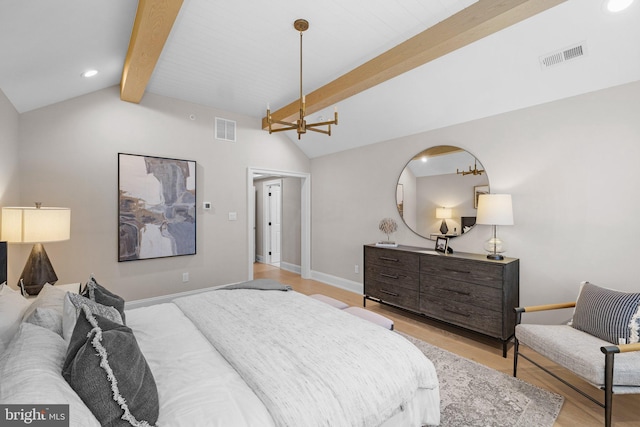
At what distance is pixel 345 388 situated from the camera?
1280 millimetres

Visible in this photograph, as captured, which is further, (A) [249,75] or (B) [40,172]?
(A) [249,75]

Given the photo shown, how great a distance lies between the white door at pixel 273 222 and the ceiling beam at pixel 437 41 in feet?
13.0

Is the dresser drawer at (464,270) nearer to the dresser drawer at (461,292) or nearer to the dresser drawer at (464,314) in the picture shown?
the dresser drawer at (461,292)

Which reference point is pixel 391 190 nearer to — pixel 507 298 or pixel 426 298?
pixel 426 298

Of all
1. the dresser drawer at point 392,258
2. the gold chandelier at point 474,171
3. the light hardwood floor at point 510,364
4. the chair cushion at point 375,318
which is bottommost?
the light hardwood floor at point 510,364

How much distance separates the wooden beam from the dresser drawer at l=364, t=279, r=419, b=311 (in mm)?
3510

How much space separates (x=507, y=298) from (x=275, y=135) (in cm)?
417

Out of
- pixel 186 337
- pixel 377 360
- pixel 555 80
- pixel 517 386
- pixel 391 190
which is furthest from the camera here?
pixel 391 190

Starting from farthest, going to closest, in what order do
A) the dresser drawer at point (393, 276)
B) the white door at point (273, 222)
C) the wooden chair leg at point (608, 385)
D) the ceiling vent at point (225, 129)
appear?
the white door at point (273, 222) → the ceiling vent at point (225, 129) → the dresser drawer at point (393, 276) → the wooden chair leg at point (608, 385)

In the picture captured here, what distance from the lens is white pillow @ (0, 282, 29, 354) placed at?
130 centimetres

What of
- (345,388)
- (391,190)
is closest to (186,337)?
(345,388)

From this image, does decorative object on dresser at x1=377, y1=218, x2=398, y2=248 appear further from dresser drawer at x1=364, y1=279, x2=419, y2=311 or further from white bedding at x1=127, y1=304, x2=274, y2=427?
white bedding at x1=127, y1=304, x2=274, y2=427

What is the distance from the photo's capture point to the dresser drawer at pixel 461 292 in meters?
2.81

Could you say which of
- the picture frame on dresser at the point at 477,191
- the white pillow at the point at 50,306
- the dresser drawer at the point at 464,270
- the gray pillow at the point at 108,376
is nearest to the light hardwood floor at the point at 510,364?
the dresser drawer at the point at 464,270
